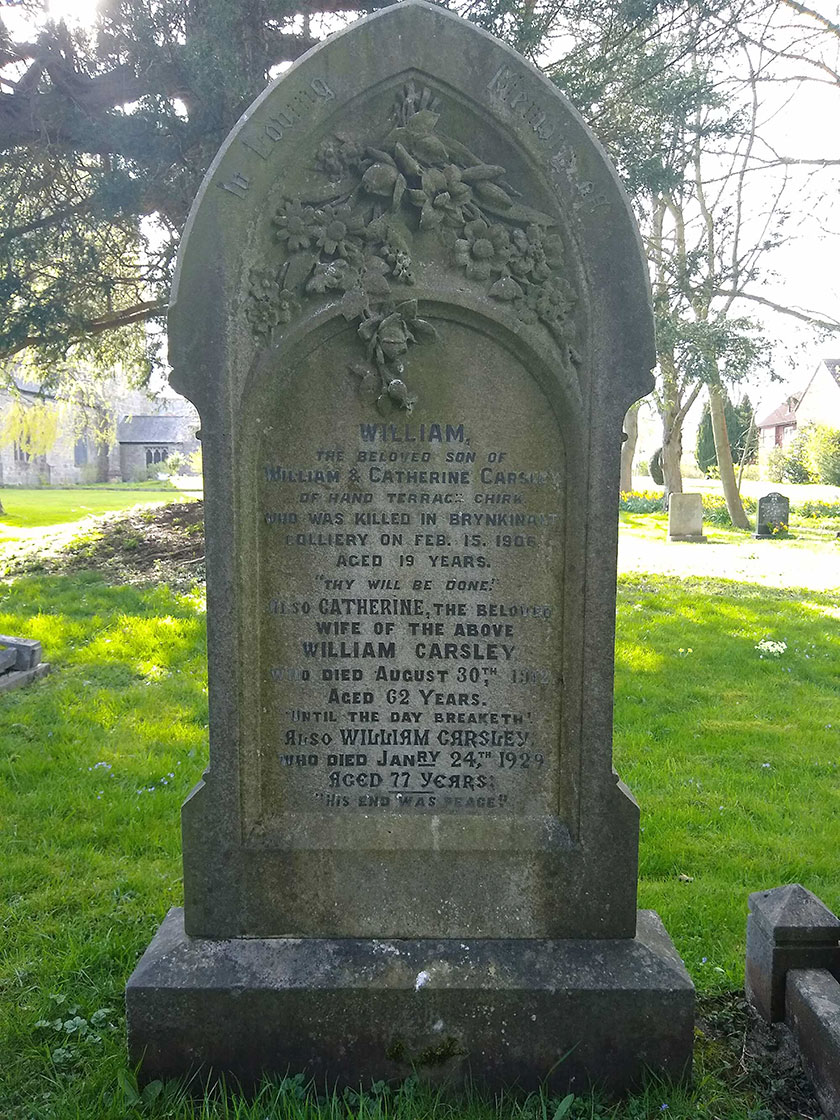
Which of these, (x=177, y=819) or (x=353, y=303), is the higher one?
(x=353, y=303)

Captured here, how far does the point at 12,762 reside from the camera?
17.7ft

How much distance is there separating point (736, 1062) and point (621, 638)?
6307mm

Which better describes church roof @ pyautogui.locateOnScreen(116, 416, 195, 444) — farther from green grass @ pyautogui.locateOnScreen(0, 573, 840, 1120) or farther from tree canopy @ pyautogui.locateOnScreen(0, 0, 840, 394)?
green grass @ pyautogui.locateOnScreen(0, 573, 840, 1120)

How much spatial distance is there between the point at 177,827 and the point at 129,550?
34.7 ft

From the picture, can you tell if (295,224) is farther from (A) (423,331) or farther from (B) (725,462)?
(B) (725,462)

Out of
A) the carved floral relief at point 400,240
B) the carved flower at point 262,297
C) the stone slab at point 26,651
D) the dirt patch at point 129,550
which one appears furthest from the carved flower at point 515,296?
the dirt patch at point 129,550

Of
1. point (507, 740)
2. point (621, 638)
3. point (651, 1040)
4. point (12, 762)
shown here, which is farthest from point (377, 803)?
point (621, 638)

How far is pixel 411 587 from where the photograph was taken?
2.96 metres

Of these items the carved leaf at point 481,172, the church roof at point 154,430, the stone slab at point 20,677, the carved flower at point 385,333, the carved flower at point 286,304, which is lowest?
the stone slab at point 20,677

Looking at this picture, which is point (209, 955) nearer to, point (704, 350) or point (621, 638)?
point (621, 638)

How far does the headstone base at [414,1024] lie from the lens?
2.76m

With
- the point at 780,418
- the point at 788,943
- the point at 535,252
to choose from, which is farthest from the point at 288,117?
the point at 780,418

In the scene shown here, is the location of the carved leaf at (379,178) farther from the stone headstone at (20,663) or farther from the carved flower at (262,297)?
the stone headstone at (20,663)

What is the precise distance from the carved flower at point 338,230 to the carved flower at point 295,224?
0.09 feet
